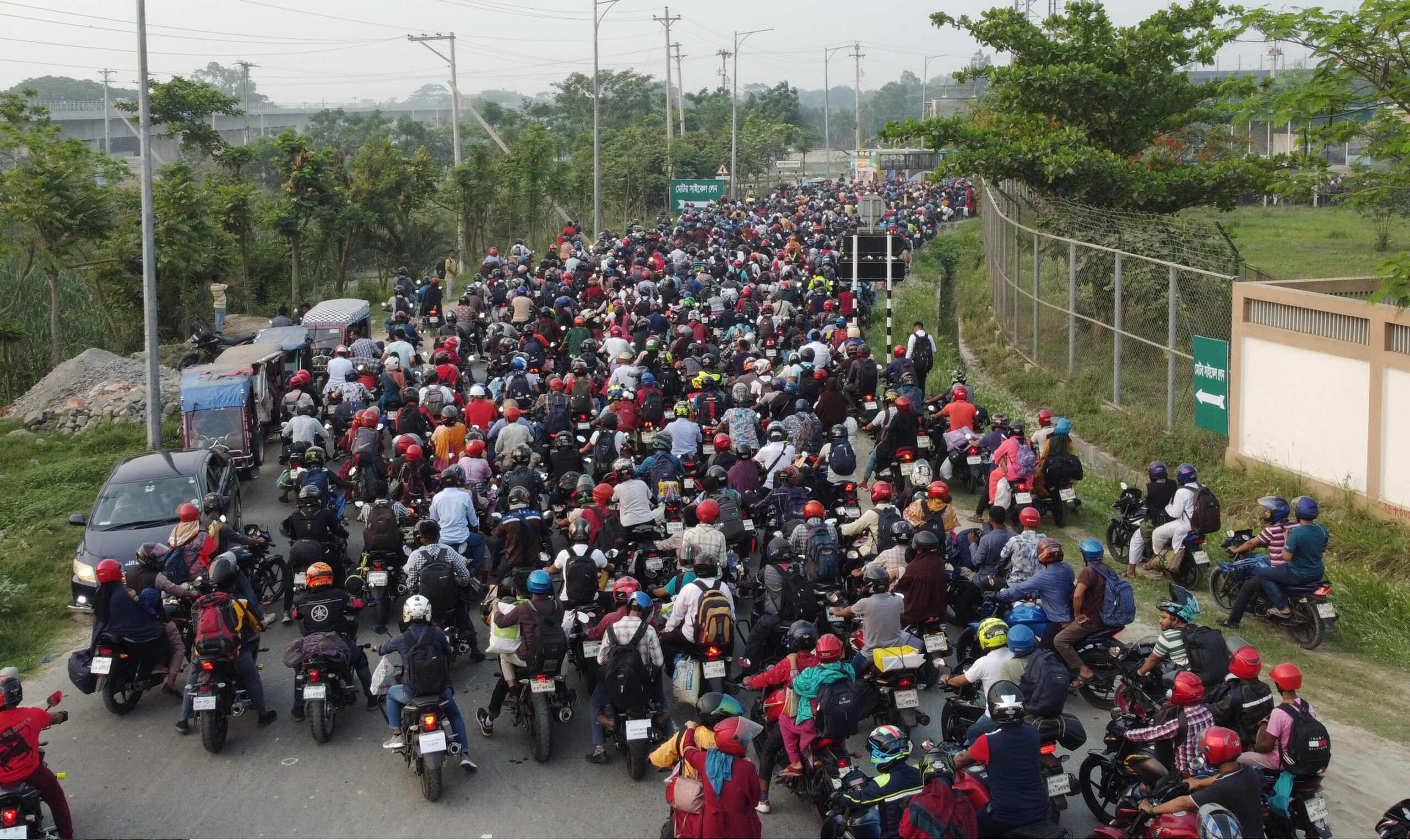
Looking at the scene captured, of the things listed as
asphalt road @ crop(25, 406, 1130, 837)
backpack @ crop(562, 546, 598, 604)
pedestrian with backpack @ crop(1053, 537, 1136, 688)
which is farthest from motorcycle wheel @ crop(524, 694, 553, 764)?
pedestrian with backpack @ crop(1053, 537, 1136, 688)

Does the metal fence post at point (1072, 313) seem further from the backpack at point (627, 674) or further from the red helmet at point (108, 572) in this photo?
the red helmet at point (108, 572)

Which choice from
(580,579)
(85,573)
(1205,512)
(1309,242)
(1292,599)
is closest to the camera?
(580,579)

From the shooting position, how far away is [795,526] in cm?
1212

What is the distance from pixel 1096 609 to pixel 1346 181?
978cm

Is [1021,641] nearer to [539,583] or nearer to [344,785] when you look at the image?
[539,583]

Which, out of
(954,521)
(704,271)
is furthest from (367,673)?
(704,271)

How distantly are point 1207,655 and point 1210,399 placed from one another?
931 cm

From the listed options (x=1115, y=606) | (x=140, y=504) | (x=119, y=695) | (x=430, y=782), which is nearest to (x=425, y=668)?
(x=430, y=782)

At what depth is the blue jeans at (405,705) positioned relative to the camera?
975 cm

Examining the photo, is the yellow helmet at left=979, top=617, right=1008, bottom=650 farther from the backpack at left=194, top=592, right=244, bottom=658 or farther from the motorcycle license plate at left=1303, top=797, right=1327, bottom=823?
the backpack at left=194, top=592, right=244, bottom=658

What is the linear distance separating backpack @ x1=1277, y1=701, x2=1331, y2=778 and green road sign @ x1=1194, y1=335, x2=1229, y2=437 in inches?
393

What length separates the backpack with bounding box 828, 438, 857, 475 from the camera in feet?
48.6

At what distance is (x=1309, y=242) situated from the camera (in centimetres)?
4028

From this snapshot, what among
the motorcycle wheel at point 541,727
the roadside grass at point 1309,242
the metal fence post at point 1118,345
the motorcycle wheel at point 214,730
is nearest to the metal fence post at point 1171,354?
the metal fence post at point 1118,345
